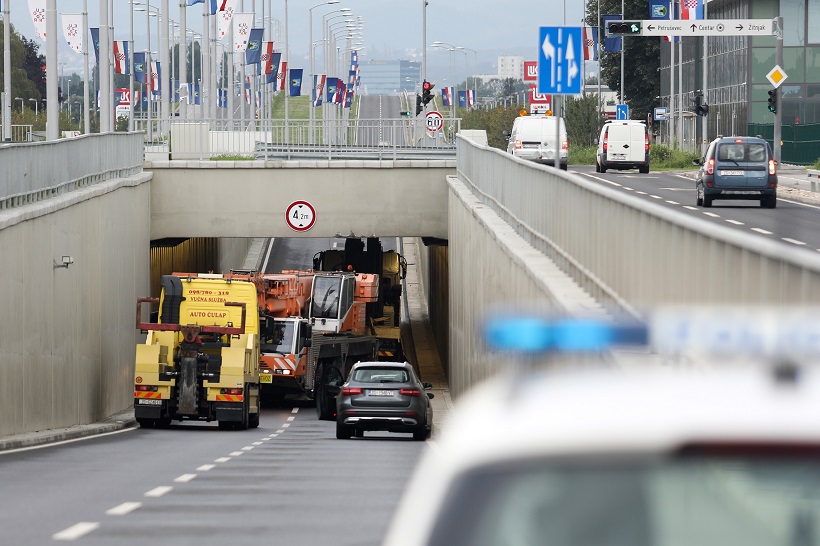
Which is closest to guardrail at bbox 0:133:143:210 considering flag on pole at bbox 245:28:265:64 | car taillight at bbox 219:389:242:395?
car taillight at bbox 219:389:242:395

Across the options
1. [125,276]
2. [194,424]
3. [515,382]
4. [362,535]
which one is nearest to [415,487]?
[515,382]

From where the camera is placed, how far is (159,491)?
49.4 feet

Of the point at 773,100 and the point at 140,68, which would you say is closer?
the point at 773,100

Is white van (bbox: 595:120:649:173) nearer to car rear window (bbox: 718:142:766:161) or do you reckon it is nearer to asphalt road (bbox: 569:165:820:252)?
asphalt road (bbox: 569:165:820:252)

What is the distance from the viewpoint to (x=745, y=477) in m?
2.56

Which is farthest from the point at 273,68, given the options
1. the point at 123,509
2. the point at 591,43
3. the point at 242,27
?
the point at 123,509

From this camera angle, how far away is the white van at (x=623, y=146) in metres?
57.8

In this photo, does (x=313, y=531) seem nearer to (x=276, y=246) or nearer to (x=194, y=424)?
(x=194, y=424)

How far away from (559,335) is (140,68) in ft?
225

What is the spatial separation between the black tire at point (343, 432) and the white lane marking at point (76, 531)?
48.9 feet

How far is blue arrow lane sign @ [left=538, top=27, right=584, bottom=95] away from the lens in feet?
60.4

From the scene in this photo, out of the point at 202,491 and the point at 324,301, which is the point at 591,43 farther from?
the point at 202,491

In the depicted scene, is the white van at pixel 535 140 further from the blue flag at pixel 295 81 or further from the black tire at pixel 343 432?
the black tire at pixel 343 432

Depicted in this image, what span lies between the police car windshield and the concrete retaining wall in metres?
21.6
